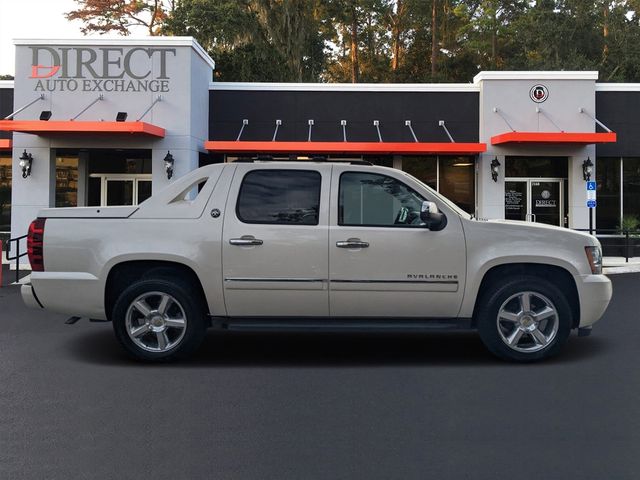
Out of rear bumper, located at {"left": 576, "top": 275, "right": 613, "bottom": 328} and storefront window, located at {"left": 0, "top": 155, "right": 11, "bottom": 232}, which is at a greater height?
storefront window, located at {"left": 0, "top": 155, "right": 11, "bottom": 232}

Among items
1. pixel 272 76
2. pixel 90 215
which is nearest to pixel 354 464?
pixel 90 215

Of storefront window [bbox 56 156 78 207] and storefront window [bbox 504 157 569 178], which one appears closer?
storefront window [bbox 56 156 78 207]

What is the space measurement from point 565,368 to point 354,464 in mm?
3430

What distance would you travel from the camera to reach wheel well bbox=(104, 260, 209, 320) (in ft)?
23.6

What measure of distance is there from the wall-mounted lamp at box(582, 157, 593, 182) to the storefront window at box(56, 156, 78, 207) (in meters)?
15.8

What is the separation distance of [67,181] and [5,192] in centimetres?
298

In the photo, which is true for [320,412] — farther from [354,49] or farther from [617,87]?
[354,49]

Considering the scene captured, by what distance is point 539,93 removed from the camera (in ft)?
71.2

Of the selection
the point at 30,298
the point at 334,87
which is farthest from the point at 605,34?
the point at 30,298

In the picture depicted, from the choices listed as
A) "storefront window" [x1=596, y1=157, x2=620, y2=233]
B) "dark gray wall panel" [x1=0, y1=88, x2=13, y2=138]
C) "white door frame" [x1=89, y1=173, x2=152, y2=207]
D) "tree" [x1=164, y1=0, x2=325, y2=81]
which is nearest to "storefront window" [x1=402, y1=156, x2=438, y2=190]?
"storefront window" [x1=596, y1=157, x2=620, y2=233]

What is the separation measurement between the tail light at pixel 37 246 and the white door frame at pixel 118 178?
578 inches

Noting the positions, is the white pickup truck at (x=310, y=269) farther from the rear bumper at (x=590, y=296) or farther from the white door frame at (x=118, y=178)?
the white door frame at (x=118, y=178)

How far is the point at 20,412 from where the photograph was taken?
17.9 feet

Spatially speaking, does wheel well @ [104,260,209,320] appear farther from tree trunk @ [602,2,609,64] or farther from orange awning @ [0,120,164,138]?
tree trunk @ [602,2,609,64]
